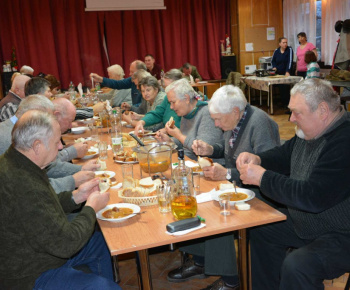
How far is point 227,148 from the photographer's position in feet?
9.84

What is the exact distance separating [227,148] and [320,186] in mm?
1117

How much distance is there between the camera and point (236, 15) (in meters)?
10.7

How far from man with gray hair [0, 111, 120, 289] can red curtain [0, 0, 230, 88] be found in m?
8.08

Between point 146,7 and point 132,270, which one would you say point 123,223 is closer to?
point 132,270

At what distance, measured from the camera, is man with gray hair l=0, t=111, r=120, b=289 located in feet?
5.49

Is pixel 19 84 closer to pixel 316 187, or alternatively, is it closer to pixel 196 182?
pixel 196 182

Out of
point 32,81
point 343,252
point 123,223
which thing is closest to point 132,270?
point 123,223

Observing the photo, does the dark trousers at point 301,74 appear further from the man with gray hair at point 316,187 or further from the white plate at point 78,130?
the man with gray hair at point 316,187

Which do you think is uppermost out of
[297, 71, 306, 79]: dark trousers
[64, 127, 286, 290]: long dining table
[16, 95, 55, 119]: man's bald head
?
[16, 95, 55, 119]: man's bald head

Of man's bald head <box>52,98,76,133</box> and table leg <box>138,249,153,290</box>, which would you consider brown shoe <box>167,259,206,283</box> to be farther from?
man's bald head <box>52,98,76,133</box>

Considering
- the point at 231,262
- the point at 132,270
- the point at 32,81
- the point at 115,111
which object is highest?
the point at 32,81

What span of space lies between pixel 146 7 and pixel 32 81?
6.39 m

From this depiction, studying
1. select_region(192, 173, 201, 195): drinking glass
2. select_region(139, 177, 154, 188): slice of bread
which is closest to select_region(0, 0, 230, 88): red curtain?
select_region(139, 177, 154, 188): slice of bread

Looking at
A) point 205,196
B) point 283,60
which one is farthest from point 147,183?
point 283,60
